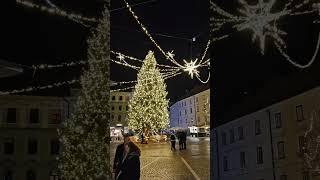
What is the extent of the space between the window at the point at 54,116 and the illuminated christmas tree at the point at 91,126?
9 centimetres

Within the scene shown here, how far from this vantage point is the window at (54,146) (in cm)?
423

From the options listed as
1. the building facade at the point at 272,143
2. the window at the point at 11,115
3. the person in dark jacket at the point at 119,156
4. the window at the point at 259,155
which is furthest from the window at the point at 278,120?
the window at the point at 11,115

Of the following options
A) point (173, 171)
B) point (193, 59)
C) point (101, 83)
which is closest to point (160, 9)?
point (193, 59)

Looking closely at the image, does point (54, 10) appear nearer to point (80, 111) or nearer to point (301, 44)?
point (80, 111)

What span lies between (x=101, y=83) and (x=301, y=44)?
212 centimetres

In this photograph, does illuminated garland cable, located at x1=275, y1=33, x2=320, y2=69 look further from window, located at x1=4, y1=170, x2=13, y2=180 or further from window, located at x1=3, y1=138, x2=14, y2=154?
window, located at x1=4, y1=170, x2=13, y2=180

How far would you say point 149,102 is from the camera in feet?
14.7

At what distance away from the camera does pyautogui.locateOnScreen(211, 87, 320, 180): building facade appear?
354cm

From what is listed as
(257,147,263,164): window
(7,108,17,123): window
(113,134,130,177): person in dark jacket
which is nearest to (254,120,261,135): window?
(257,147,263,164): window

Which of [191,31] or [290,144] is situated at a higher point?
[191,31]

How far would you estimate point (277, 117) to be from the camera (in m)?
3.77

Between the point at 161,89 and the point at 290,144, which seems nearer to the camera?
the point at 290,144

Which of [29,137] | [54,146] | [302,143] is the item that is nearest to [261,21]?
[302,143]

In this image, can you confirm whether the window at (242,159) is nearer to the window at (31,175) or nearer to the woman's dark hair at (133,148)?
the woman's dark hair at (133,148)
